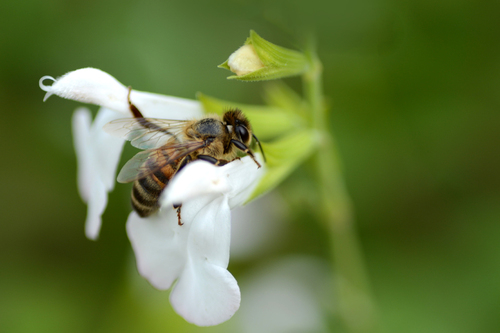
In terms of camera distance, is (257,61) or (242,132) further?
(242,132)

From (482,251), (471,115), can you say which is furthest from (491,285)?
(471,115)

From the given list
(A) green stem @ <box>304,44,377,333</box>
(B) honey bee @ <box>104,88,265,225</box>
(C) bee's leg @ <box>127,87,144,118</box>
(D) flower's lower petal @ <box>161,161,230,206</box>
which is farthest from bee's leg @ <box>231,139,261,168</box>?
(A) green stem @ <box>304,44,377,333</box>

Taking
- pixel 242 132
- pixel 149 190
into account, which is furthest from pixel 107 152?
pixel 242 132

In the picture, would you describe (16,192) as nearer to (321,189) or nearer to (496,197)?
(321,189)

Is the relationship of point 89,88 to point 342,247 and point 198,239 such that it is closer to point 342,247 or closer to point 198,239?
point 198,239

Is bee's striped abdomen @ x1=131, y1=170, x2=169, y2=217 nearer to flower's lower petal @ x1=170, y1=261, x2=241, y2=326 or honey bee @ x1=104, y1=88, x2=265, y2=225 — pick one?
honey bee @ x1=104, y1=88, x2=265, y2=225
